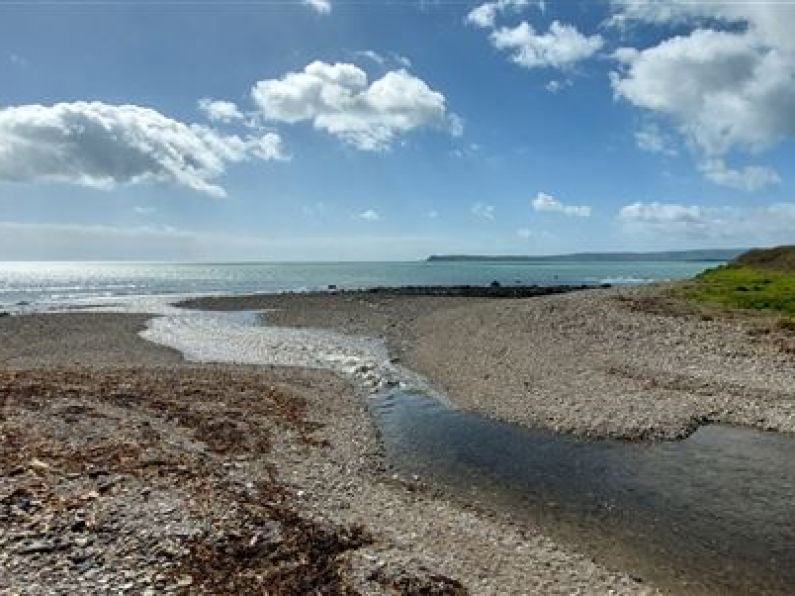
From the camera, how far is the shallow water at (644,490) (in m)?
13.6

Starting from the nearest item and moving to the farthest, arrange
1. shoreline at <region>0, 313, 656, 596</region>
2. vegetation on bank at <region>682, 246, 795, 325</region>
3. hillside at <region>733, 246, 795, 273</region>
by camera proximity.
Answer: shoreline at <region>0, 313, 656, 596</region>, vegetation on bank at <region>682, 246, 795, 325</region>, hillside at <region>733, 246, 795, 273</region>

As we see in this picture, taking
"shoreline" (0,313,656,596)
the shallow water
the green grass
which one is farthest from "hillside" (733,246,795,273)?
"shoreline" (0,313,656,596)

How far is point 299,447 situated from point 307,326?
A: 3698 cm

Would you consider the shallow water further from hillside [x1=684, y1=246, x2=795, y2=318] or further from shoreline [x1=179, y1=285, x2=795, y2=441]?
hillside [x1=684, y1=246, x2=795, y2=318]

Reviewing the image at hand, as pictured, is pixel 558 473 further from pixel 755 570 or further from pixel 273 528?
pixel 273 528

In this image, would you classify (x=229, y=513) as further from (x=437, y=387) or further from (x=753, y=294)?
(x=753, y=294)

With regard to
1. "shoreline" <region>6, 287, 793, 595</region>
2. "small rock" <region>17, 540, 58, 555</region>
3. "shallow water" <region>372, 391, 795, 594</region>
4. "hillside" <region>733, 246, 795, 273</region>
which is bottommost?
"shallow water" <region>372, 391, 795, 594</region>

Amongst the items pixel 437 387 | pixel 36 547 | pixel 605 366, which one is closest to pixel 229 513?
pixel 36 547

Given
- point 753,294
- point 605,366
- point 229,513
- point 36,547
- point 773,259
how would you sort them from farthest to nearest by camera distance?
point 773,259
point 753,294
point 605,366
point 229,513
point 36,547

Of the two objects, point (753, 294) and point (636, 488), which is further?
point (753, 294)

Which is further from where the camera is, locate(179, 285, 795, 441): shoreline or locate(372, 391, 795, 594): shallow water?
locate(179, 285, 795, 441): shoreline

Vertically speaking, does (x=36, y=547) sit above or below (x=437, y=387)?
above

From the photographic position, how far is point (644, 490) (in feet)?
58.0

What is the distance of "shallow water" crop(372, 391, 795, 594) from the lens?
13.6 m
